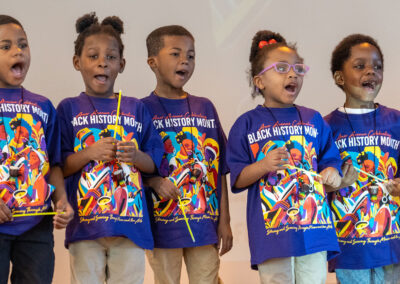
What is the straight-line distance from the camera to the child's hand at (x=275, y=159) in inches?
93.3

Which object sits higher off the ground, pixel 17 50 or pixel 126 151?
pixel 17 50

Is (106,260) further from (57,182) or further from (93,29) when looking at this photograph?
(93,29)

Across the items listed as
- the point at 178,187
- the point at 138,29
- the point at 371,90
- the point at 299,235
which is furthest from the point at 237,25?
the point at 299,235

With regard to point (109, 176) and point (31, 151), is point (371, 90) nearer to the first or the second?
point (109, 176)

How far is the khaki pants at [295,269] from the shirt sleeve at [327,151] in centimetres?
33

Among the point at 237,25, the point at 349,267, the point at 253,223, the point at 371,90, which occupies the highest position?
the point at 237,25

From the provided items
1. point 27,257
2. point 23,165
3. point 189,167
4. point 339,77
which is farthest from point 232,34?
point 27,257

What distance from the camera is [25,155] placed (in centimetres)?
228

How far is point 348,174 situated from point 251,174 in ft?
1.37

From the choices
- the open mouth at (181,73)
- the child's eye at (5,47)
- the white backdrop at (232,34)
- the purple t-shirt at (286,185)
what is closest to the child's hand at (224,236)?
the purple t-shirt at (286,185)

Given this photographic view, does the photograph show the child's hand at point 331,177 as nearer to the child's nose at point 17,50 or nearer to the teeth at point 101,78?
the teeth at point 101,78

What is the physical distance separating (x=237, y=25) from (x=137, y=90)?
63 cm

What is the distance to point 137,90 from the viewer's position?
143 inches

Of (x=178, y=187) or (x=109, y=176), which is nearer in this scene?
(x=109, y=176)
